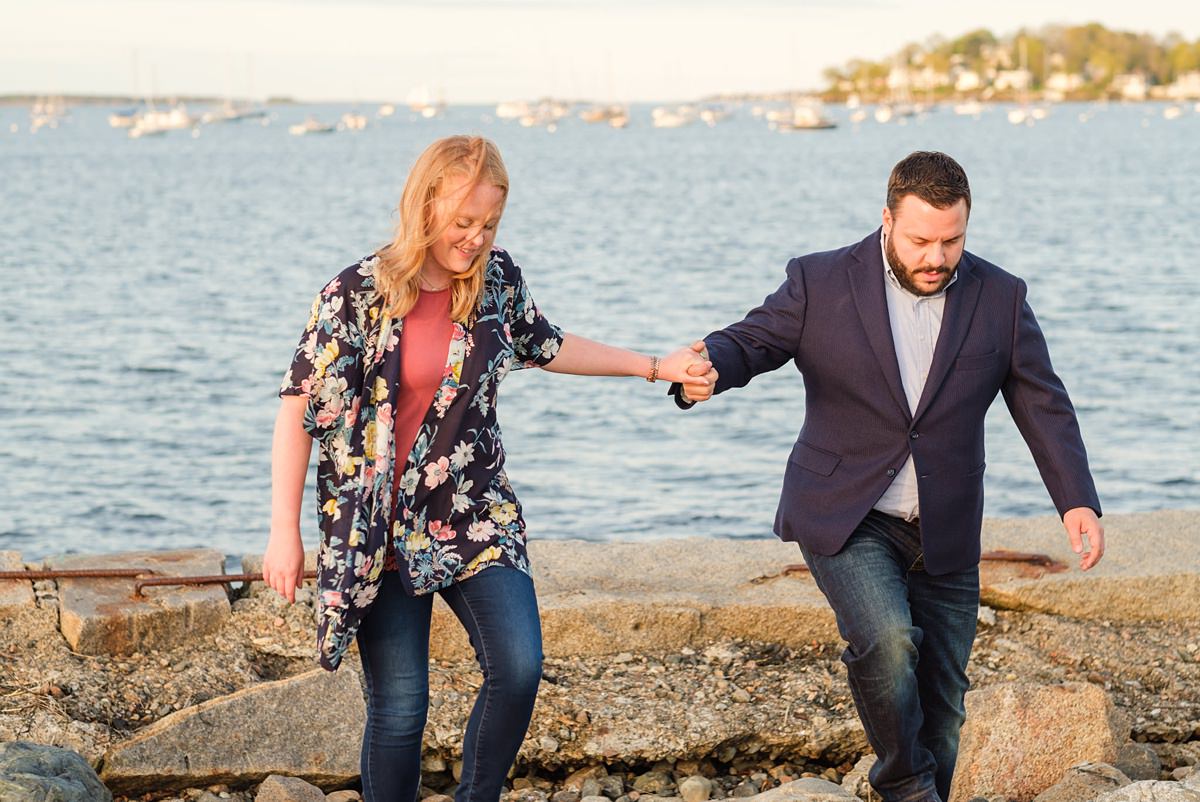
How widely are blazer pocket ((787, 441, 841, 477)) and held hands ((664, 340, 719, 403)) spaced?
1.05 feet

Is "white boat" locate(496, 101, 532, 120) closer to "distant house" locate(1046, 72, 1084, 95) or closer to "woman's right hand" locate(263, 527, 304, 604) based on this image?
"distant house" locate(1046, 72, 1084, 95)

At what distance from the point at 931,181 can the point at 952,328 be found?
0.44 metres

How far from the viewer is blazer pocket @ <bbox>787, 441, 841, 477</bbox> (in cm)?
429

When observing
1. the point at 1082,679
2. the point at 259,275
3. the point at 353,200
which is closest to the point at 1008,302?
the point at 1082,679

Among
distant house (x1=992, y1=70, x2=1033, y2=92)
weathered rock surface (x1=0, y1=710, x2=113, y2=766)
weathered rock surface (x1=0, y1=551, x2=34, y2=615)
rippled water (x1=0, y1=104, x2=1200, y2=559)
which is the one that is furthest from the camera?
distant house (x1=992, y1=70, x2=1033, y2=92)

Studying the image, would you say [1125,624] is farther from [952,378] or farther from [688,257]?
[688,257]

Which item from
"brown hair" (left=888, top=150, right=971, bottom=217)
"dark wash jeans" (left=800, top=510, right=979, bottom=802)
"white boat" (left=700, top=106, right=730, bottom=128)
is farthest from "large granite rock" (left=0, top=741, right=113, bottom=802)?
"white boat" (left=700, top=106, right=730, bottom=128)

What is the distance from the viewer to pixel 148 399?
16984 mm

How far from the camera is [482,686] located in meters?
3.89

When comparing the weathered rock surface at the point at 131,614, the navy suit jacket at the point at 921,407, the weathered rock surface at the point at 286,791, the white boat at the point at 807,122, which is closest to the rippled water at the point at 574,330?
the weathered rock surface at the point at 131,614

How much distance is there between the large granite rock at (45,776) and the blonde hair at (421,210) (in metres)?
1.68

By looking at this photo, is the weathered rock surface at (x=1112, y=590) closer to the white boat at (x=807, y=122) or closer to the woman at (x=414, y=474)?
the woman at (x=414, y=474)

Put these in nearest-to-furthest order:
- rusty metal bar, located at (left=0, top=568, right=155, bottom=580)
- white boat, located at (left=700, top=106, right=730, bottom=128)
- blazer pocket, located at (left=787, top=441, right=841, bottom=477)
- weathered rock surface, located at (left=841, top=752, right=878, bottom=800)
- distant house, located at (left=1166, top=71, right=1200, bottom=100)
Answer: blazer pocket, located at (left=787, top=441, right=841, bottom=477)
weathered rock surface, located at (left=841, top=752, right=878, bottom=800)
rusty metal bar, located at (left=0, top=568, right=155, bottom=580)
distant house, located at (left=1166, top=71, right=1200, bottom=100)
white boat, located at (left=700, top=106, right=730, bottom=128)

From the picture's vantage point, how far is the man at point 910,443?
4.12 m
